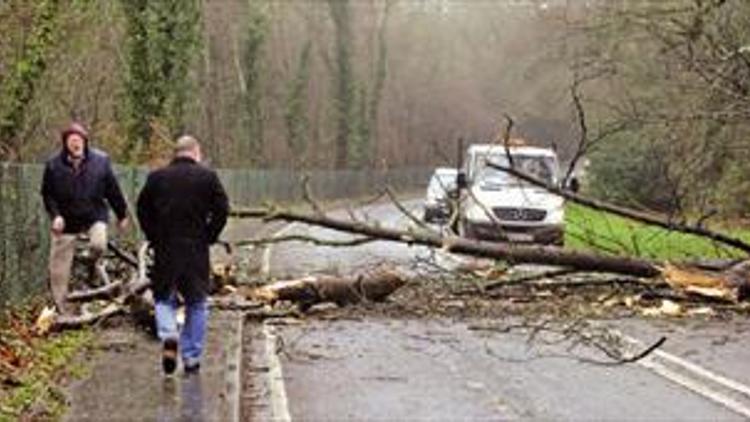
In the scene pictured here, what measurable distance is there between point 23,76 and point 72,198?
9951mm

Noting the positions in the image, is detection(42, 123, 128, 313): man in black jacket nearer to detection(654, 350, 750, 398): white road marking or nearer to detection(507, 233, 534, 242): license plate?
detection(654, 350, 750, 398): white road marking

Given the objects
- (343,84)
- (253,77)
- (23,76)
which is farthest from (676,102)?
A: (343,84)

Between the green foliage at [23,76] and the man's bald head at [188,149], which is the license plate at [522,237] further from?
the man's bald head at [188,149]

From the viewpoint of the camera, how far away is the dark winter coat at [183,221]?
10664 mm

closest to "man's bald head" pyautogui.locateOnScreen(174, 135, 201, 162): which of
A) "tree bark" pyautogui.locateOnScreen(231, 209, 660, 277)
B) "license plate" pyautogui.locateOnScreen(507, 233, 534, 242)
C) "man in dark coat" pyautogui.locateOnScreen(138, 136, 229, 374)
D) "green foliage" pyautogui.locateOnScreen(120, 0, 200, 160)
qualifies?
"man in dark coat" pyautogui.locateOnScreen(138, 136, 229, 374)

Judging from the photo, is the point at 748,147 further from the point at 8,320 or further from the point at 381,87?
the point at 381,87

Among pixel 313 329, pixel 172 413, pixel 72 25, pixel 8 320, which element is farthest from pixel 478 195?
pixel 172 413

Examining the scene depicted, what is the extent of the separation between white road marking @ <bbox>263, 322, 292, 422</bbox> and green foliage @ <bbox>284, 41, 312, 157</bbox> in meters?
56.6

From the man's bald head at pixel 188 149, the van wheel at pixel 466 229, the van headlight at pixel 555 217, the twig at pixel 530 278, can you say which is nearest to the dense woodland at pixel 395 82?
the twig at pixel 530 278

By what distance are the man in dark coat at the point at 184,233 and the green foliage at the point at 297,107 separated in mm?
59875

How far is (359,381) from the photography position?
1146cm

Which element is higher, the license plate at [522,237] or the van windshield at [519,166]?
the van windshield at [519,166]

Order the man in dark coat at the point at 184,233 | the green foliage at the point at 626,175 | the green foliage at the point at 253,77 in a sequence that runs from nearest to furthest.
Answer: the man in dark coat at the point at 184,233, the green foliage at the point at 626,175, the green foliage at the point at 253,77

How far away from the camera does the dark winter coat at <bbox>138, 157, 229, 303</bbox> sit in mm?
10664
